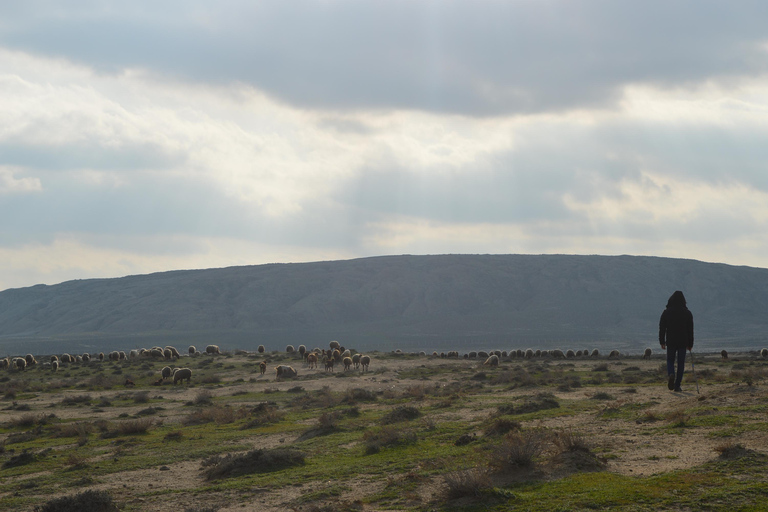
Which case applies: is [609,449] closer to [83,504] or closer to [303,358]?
[83,504]

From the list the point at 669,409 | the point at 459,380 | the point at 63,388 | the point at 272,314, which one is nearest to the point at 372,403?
the point at 459,380

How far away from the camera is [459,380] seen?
113 ft

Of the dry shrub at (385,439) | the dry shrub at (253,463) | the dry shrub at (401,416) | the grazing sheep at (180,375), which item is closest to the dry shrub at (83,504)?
the dry shrub at (253,463)

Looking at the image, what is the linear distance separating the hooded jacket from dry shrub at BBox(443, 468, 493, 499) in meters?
8.11

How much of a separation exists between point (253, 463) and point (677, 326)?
1048cm

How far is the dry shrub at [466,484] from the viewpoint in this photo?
8.95 meters

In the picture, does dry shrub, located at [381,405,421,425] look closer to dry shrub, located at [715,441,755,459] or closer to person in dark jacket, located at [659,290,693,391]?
person in dark jacket, located at [659,290,693,391]

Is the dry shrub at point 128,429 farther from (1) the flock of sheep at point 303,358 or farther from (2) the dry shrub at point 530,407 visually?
(1) the flock of sheep at point 303,358

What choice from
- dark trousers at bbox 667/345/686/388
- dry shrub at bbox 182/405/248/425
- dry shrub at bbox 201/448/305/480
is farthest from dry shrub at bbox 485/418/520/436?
dry shrub at bbox 182/405/248/425

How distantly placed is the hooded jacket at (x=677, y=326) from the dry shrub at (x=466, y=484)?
319 inches

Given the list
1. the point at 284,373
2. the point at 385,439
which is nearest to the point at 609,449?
the point at 385,439

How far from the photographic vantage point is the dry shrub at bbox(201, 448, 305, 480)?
42.7 ft

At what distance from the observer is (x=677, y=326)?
15.4 m

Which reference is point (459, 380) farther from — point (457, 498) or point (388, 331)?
point (388, 331)
